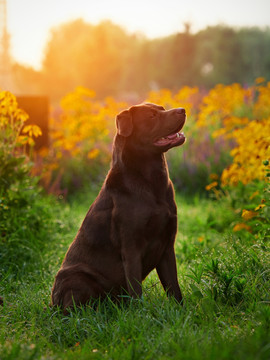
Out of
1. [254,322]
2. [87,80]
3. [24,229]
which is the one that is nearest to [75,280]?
[254,322]

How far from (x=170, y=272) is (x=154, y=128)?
1.02m

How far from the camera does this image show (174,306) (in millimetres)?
2967

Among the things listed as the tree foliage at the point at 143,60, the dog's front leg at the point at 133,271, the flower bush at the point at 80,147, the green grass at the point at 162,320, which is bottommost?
the green grass at the point at 162,320

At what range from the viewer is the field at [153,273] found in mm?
2521

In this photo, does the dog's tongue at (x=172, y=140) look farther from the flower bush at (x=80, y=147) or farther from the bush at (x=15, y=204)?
the flower bush at (x=80, y=147)

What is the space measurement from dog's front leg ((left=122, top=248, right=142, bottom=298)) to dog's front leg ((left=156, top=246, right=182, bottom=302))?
0.28 meters

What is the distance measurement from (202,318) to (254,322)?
316 mm

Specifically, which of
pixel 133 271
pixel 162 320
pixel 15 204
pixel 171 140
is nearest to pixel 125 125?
pixel 171 140

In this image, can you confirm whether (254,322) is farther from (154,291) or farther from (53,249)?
(53,249)

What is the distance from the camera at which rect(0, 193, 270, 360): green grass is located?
2357mm

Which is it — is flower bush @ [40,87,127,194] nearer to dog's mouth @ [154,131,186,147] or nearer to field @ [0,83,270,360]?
field @ [0,83,270,360]

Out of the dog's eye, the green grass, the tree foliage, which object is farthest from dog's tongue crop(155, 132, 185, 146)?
the tree foliage

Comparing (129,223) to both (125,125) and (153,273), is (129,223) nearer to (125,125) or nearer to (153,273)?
(125,125)

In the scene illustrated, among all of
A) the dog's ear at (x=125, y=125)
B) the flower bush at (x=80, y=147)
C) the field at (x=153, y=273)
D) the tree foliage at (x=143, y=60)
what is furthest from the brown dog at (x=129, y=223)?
the tree foliage at (x=143, y=60)
